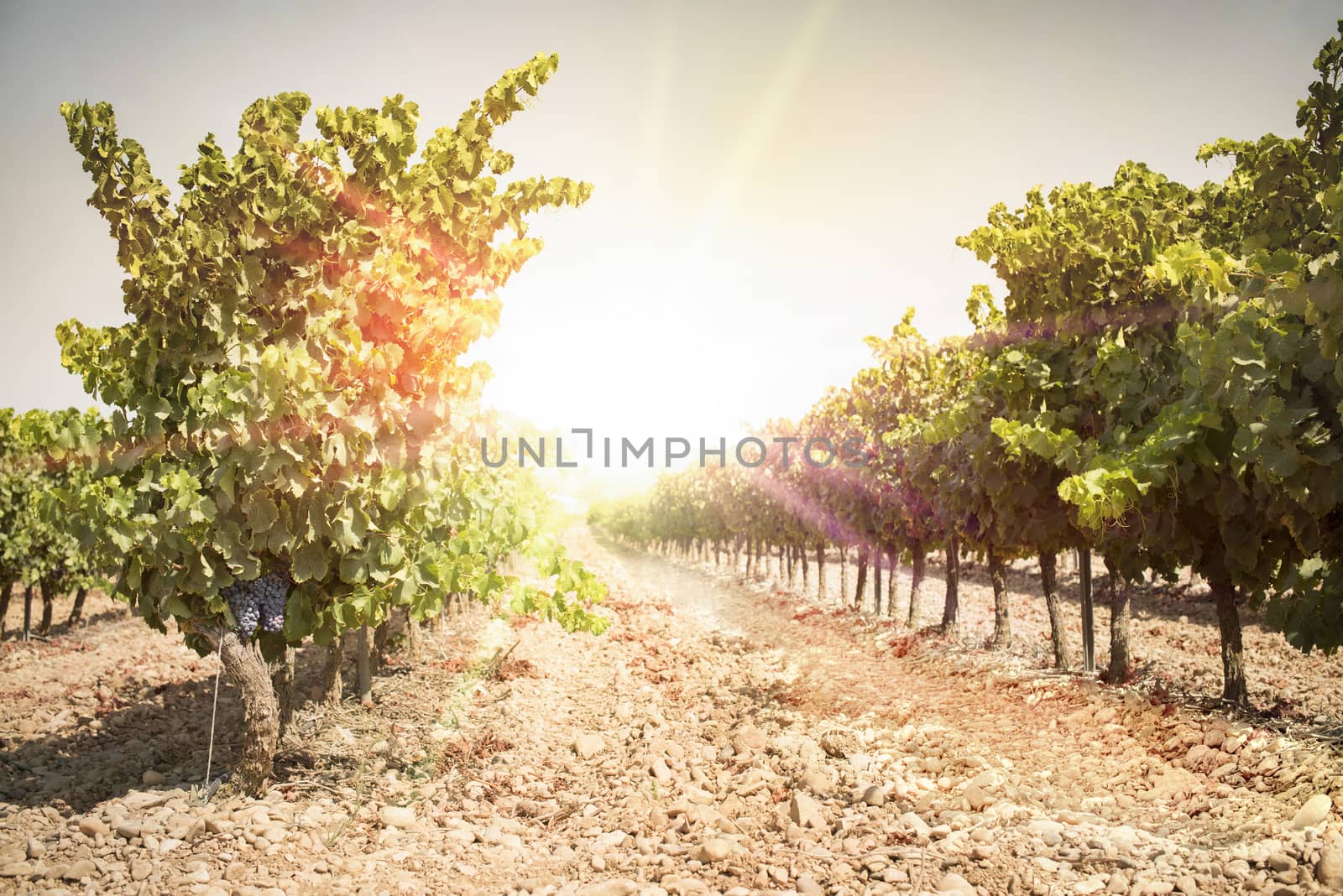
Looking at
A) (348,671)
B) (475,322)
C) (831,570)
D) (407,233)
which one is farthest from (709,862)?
(831,570)

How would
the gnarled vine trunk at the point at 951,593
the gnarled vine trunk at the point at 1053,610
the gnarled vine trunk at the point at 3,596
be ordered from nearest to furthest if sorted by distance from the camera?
the gnarled vine trunk at the point at 1053,610 → the gnarled vine trunk at the point at 951,593 → the gnarled vine trunk at the point at 3,596

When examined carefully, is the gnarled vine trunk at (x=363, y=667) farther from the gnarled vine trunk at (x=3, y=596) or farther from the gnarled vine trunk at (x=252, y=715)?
the gnarled vine trunk at (x=3, y=596)

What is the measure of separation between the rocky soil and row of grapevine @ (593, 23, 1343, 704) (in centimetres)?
155

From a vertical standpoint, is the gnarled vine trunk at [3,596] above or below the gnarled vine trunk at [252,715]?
below

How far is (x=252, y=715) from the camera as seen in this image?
634 centimetres

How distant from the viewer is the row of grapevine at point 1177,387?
584 centimetres

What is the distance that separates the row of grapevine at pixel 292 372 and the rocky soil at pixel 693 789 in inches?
49.1

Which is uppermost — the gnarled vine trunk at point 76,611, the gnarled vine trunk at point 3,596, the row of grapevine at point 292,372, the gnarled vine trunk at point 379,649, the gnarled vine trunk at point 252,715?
the row of grapevine at point 292,372

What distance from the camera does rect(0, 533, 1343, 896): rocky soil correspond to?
4.98m

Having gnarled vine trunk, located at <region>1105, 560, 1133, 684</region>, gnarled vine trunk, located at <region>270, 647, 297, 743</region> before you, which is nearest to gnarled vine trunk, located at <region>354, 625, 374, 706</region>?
gnarled vine trunk, located at <region>270, 647, 297, 743</region>

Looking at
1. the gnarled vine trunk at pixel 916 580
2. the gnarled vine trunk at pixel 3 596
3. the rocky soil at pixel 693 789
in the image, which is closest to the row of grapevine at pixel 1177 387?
the rocky soil at pixel 693 789

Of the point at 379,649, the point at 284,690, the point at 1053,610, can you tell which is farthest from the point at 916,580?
the point at 284,690

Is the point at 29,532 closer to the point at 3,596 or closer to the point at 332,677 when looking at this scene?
the point at 3,596

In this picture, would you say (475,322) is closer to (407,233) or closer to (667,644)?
(407,233)
